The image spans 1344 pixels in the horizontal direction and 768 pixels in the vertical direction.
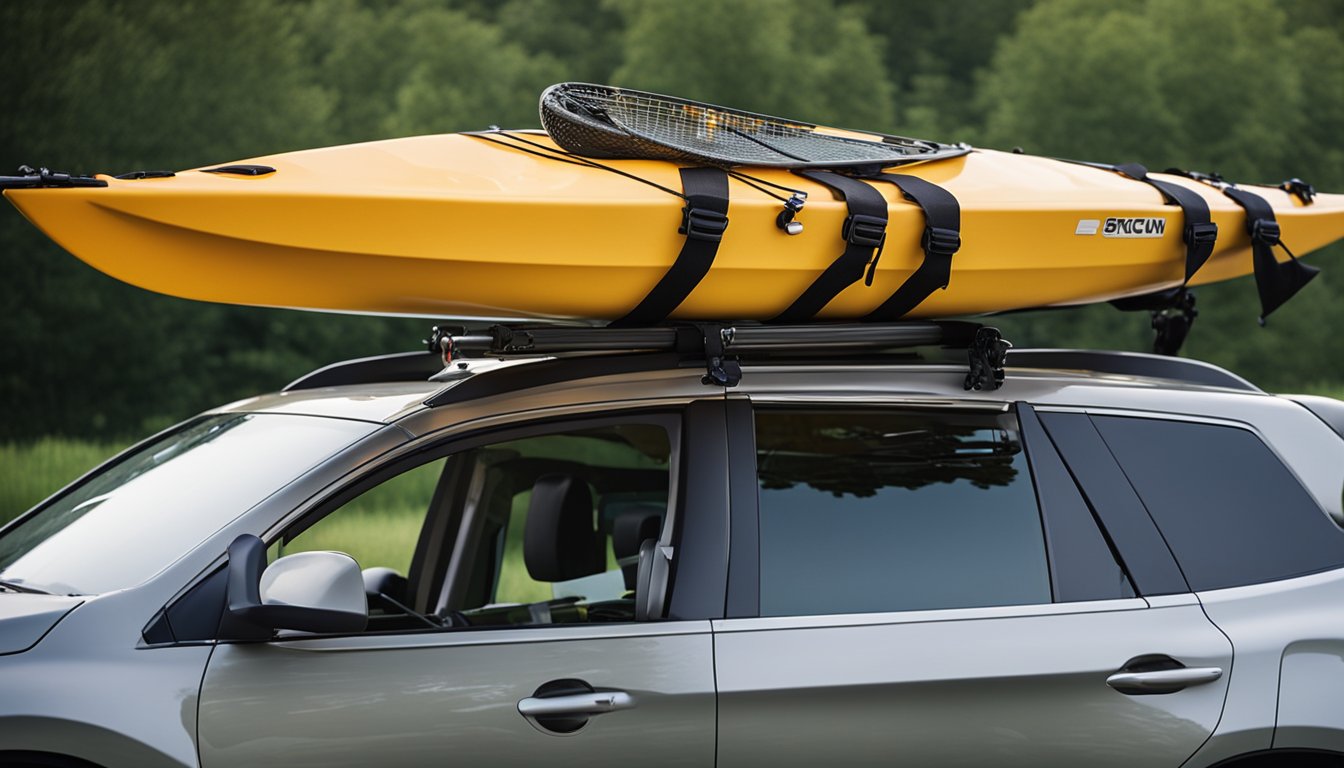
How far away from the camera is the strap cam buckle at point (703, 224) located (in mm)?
3258

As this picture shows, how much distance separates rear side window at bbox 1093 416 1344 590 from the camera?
3291mm

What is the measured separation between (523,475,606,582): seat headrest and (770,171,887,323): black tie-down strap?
0.94 metres

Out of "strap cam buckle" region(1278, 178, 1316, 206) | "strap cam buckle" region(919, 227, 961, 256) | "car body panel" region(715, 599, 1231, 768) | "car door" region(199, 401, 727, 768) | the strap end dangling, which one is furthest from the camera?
"strap cam buckle" region(1278, 178, 1316, 206)

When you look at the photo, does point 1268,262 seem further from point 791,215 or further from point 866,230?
point 791,215

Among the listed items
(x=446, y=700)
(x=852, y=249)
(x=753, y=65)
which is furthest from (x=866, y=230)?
(x=753, y=65)

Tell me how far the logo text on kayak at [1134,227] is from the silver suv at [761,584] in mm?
370

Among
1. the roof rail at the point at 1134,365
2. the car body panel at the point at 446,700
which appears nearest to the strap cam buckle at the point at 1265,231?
the roof rail at the point at 1134,365

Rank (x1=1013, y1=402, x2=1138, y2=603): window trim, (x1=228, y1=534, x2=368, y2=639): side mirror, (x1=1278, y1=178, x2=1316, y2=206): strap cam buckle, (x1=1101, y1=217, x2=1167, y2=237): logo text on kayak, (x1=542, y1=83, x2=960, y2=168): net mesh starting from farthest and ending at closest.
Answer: (x1=1278, y1=178, x2=1316, y2=206): strap cam buckle
(x1=1101, y1=217, x2=1167, y2=237): logo text on kayak
(x1=542, y1=83, x2=960, y2=168): net mesh
(x1=1013, y1=402, x2=1138, y2=603): window trim
(x1=228, y1=534, x2=368, y2=639): side mirror

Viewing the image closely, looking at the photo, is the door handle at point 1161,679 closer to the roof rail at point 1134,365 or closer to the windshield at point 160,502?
the roof rail at point 1134,365

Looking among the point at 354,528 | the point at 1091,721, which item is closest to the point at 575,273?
the point at 1091,721

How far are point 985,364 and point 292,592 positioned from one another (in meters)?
1.68

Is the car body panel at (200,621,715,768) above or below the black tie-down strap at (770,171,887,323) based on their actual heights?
below

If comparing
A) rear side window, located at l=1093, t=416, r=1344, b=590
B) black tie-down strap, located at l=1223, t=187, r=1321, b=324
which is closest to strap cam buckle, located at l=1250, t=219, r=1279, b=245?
black tie-down strap, located at l=1223, t=187, r=1321, b=324

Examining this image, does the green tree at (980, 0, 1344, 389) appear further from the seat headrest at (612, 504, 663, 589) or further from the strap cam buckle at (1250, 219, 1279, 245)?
the seat headrest at (612, 504, 663, 589)
